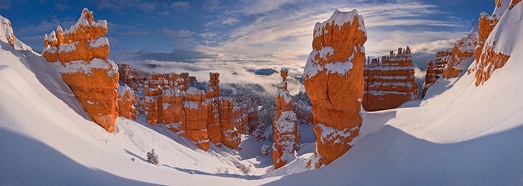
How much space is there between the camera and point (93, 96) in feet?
49.7

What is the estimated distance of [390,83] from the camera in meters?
24.0

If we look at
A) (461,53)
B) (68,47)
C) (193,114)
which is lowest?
(193,114)

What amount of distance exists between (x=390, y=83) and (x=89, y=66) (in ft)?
76.1

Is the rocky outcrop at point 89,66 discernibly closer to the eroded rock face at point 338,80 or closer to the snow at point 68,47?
the snow at point 68,47

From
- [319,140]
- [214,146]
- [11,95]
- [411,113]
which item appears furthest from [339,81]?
[214,146]

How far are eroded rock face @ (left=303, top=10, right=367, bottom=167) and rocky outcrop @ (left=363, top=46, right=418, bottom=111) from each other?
1463 centimetres

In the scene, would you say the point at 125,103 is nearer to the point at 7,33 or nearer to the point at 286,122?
the point at 7,33

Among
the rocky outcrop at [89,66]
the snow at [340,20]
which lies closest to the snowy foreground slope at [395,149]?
the snow at [340,20]

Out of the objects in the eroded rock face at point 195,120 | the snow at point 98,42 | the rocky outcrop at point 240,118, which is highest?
the snow at point 98,42

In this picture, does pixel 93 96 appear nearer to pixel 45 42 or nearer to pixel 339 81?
pixel 45 42

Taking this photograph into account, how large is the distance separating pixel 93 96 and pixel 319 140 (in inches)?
502

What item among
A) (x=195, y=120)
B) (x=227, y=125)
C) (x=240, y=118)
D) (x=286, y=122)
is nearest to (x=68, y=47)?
(x=195, y=120)

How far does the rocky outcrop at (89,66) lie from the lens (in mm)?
15008

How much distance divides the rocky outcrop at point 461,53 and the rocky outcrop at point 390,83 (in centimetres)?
448
